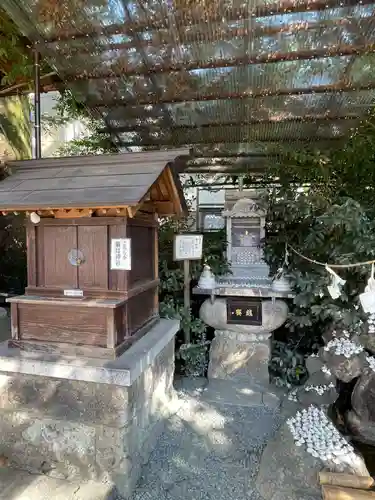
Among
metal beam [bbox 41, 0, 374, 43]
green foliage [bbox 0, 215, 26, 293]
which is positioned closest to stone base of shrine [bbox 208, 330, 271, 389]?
green foliage [bbox 0, 215, 26, 293]

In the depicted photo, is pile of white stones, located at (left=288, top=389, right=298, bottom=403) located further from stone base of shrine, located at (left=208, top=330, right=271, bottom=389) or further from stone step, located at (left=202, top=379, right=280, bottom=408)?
stone base of shrine, located at (left=208, top=330, right=271, bottom=389)

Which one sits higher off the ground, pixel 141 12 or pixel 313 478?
pixel 141 12

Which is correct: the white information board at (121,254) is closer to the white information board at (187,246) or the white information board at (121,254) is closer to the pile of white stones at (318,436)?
the white information board at (187,246)

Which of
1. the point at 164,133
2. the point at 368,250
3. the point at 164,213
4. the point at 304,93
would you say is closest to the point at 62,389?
the point at 164,213

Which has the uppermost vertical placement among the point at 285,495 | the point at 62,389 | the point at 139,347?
the point at 139,347

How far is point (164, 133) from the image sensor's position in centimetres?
511

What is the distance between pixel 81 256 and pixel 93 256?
104 millimetres

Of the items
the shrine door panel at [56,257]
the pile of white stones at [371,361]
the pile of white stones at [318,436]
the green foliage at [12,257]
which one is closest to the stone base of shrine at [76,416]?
the shrine door panel at [56,257]

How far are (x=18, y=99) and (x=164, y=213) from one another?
362cm

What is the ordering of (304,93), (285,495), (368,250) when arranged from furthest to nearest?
(304,93), (368,250), (285,495)

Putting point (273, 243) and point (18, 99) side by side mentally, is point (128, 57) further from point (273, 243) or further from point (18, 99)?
point (273, 243)

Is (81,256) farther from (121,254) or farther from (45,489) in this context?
(45,489)

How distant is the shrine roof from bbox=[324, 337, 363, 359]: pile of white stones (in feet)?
7.77

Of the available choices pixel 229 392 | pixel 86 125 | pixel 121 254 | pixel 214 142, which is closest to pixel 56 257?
pixel 121 254
